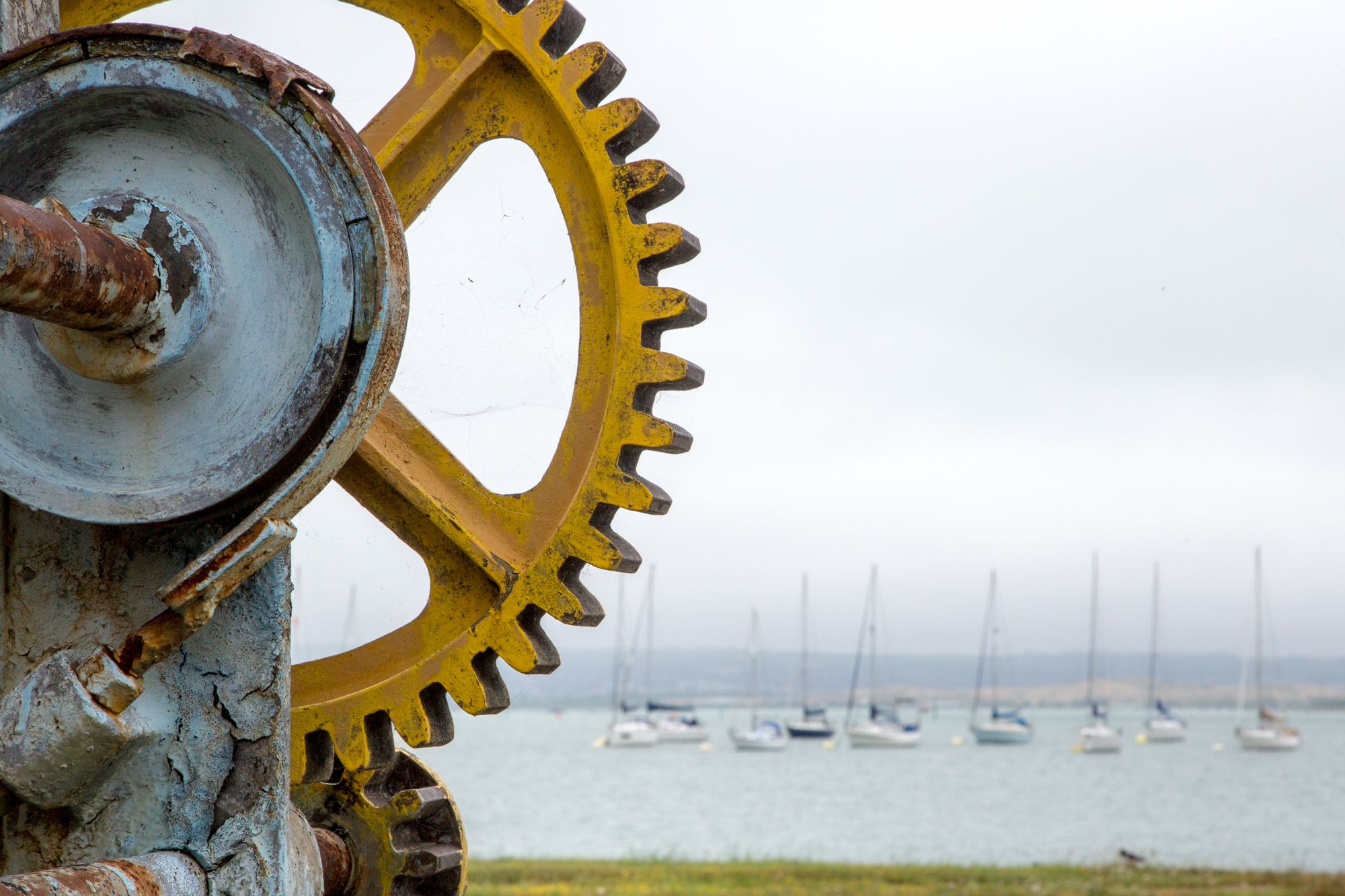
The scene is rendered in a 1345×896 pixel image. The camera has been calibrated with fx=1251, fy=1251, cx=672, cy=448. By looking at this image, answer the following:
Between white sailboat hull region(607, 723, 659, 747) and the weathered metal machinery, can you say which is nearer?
the weathered metal machinery

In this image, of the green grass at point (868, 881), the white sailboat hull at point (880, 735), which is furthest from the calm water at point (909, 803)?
the green grass at point (868, 881)

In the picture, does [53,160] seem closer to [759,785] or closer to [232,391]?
[232,391]

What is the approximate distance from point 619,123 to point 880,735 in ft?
255

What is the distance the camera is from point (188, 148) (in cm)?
206

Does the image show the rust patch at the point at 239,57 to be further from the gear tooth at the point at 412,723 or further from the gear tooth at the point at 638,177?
the gear tooth at the point at 412,723

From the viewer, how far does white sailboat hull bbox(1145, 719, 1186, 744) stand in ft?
287

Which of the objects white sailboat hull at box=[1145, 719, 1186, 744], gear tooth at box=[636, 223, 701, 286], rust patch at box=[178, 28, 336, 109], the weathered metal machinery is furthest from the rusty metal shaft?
white sailboat hull at box=[1145, 719, 1186, 744]

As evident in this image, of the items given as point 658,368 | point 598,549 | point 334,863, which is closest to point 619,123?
point 658,368

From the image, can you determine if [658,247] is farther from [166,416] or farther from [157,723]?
[157,723]

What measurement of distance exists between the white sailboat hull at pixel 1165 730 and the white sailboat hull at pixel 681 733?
105 feet

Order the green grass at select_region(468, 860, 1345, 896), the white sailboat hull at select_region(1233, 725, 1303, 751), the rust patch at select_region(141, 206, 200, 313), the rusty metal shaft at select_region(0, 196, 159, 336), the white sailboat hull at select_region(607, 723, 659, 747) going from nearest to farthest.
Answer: the rusty metal shaft at select_region(0, 196, 159, 336) < the rust patch at select_region(141, 206, 200, 313) < the green grass at select_region(468, 860, 1345, 896) < the white sailboat hull at select_region(607, 723, 659, 747) < the white sailboat hull at select_region(1233, 725, 1303, 751)

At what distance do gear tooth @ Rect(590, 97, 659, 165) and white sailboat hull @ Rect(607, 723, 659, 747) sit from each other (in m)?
78.5

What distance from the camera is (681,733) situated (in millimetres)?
79438

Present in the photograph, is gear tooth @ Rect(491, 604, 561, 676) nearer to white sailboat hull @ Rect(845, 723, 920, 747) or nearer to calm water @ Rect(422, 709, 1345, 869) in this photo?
calm water @ Rect(422, 709, 1345, 869)
